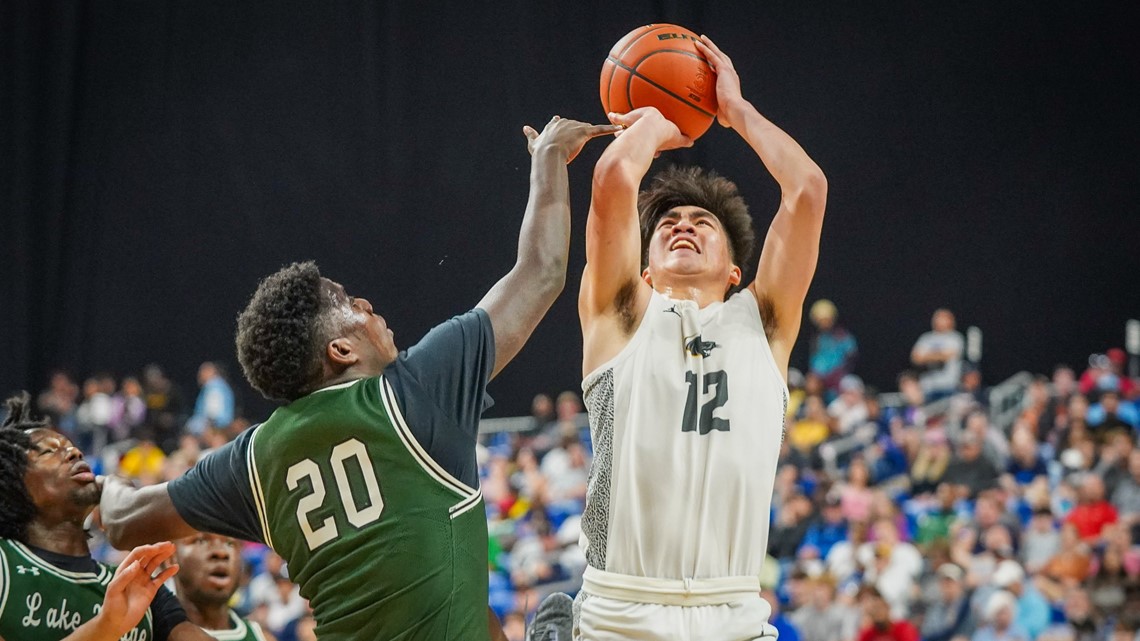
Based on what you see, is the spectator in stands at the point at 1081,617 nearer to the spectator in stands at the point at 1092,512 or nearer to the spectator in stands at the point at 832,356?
the spectator in stands at the point at 1092,512

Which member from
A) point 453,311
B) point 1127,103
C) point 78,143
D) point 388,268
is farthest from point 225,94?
point 1127,103

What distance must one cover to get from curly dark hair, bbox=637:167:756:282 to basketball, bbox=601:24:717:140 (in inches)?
6.7

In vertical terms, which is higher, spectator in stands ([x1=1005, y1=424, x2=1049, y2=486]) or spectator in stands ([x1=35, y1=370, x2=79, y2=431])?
spectator in stands ([x1=1005, y1=424, x2=1049, y2=486])

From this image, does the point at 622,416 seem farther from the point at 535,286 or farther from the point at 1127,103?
the point at 1127,103

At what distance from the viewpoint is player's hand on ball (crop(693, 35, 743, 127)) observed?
14.1 feet

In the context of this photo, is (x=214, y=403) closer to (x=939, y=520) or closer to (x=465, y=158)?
(x=465, y=158)

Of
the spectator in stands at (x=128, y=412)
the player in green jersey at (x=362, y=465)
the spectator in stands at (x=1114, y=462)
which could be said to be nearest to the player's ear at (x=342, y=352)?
the player in green jersey at (x=362, y=465)

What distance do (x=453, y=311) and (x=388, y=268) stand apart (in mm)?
1335

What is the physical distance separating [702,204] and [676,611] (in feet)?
4.17

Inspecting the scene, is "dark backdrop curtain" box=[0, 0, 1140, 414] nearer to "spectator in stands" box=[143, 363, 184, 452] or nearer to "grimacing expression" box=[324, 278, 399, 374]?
"spectator in stands" box=[143, 363, 184, 452]

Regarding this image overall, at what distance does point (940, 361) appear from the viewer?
14688 mm

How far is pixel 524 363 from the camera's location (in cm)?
1828

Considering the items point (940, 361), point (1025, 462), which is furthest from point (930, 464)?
point (940, 361)

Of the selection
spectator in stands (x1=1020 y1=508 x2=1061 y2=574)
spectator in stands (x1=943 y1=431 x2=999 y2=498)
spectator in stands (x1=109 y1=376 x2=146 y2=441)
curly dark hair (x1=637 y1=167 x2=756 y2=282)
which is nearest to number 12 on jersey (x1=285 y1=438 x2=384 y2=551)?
curly dark hair (x1=637 y1=167 x2=756 y2=282)
